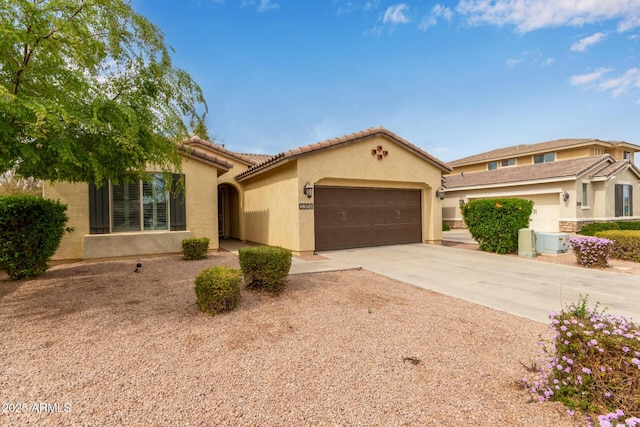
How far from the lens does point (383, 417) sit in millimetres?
2494

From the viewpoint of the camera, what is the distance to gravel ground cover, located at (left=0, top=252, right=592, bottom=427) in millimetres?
2543

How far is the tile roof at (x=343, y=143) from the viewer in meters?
10.3

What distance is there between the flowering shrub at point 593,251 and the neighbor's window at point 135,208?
12627 millimetres

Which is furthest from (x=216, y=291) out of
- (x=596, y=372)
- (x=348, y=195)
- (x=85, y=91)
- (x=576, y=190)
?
(x=576, y=190)

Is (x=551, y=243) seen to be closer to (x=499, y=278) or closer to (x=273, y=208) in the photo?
(x=499, y=278)

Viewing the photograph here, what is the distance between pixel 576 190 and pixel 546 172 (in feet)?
7.38

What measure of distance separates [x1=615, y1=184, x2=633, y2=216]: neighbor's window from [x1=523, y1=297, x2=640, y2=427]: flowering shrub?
22304 millimetres

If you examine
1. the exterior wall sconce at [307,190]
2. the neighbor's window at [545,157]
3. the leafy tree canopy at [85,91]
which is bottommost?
the exterior wall sconce at [307,190]

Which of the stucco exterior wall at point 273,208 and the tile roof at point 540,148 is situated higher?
the tile roof at point 540,148

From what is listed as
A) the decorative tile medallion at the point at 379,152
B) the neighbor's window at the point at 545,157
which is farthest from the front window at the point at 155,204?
the neighbor's window at the point at 545,157

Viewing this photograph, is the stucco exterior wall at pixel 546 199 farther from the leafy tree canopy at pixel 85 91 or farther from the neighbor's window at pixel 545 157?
the leafy tree canopy at pixel 85 91

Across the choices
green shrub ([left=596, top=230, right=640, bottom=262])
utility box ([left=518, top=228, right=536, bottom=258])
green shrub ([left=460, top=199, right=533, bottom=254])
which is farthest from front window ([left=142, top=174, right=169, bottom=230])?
green shrub ([left=596, top=230, right=640, bottom=262])

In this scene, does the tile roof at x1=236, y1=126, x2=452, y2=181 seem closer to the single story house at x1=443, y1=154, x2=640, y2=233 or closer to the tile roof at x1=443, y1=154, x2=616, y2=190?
the tile roof at x1=443, y1=154, x2=616, y2=190

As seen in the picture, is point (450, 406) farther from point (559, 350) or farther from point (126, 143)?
point (126, 143)
